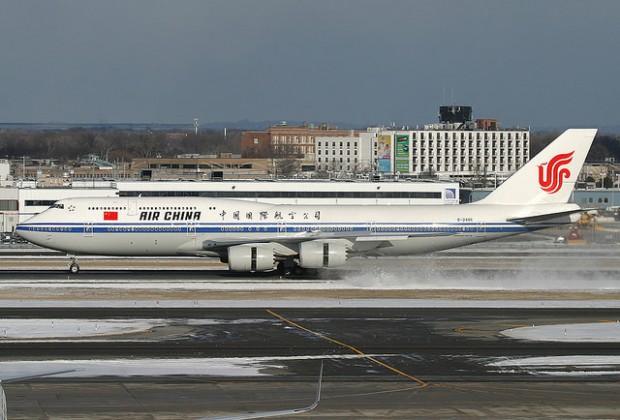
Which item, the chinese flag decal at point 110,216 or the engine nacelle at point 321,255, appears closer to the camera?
the engine nacelle at point 321,255

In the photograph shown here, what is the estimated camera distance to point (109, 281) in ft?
167

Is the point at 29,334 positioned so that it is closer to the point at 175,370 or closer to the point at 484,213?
the point at 175,370

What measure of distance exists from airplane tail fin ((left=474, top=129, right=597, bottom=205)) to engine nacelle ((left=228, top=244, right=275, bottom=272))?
13319mm

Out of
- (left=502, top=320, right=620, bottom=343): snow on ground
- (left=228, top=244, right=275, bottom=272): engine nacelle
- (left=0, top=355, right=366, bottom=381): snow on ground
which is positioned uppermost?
(left=228, top=244, right=275, bottom=272): engine nacelle

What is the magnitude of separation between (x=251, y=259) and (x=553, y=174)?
16.5 metres

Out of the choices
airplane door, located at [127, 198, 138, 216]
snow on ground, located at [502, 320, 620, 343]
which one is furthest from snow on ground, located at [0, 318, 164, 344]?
airplane door, located at [127, 198, 138, 216]

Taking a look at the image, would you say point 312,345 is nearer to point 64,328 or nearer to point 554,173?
point 64,328

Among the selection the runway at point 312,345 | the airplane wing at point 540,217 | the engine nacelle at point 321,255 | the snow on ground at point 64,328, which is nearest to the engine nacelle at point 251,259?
the runway at point 312,345

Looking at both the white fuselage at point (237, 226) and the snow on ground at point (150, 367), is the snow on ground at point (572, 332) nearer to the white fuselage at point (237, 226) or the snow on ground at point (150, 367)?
the snow on ground at point (150, 367)

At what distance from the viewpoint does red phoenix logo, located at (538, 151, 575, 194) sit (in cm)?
5662

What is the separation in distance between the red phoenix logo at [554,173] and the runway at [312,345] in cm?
547

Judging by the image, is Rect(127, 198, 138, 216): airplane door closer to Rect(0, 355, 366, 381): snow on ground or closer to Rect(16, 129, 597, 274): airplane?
Rect(16, 129, 597, 274): airplane

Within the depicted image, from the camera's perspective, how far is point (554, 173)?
56.8 m

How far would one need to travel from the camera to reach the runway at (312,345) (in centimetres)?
2381
